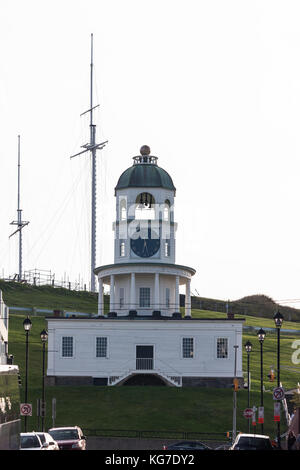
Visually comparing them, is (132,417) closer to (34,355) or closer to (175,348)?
(175,348)

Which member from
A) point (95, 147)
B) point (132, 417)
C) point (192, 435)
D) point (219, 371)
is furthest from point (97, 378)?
point (95, 147)

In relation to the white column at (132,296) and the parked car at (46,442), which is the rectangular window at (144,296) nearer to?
the white column at (132,296)

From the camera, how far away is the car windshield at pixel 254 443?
1481 inches

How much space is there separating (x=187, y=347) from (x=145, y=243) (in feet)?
31.6

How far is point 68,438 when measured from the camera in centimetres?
4206

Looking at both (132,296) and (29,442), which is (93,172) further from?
(29,442)

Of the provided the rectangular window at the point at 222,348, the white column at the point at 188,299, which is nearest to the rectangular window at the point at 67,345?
the white column at the point at 188,299

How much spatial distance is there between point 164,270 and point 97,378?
32.2 feet

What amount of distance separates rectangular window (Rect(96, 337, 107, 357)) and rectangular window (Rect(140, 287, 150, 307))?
16.4 feet

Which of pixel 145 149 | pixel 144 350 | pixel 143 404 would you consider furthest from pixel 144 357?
pixel 145 149

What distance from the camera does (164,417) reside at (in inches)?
2596

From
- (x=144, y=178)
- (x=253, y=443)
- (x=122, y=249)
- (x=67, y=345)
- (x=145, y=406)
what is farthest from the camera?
(x=122, y=249)

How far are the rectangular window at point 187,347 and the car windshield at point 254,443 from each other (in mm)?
41159
